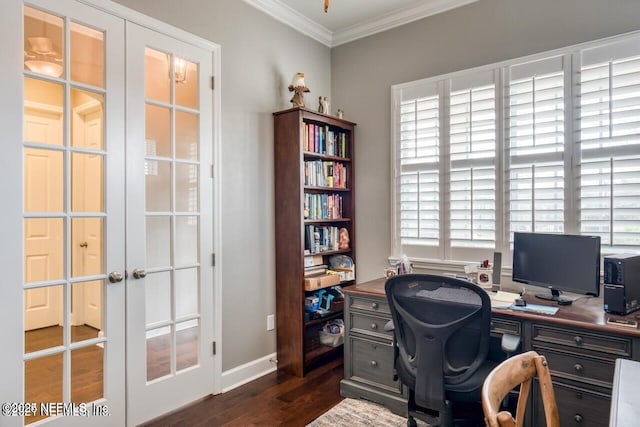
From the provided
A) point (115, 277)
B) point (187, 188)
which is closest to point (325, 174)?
point (187, 188)

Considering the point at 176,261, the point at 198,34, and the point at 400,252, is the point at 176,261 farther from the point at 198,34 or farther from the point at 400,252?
the point at 400,252

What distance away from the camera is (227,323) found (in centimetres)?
293

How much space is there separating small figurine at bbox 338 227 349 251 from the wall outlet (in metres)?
0.89

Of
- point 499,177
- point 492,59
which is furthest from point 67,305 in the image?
point 492,59

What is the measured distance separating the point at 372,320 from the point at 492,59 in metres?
2.20

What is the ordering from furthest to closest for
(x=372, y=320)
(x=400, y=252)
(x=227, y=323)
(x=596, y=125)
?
1. (x=400, y=252)
2. (x=227, y=323)
3. (x=372, y=320)
4. (x=596, y=125)

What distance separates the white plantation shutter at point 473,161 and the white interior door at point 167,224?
1.93 metres

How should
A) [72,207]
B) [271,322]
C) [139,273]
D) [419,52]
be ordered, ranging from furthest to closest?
[419,52]
[271,322]
[139,273]
[72,207]

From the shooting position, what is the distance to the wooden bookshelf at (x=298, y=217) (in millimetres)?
3156

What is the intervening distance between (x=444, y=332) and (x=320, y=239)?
69.1 inches

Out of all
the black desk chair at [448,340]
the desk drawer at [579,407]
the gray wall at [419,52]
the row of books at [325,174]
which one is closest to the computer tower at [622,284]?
the desk drawer at [579,407]

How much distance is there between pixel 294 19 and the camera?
3.48m

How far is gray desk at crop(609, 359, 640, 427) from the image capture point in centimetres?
107

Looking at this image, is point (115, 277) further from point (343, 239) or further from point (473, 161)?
point (473, 161)
